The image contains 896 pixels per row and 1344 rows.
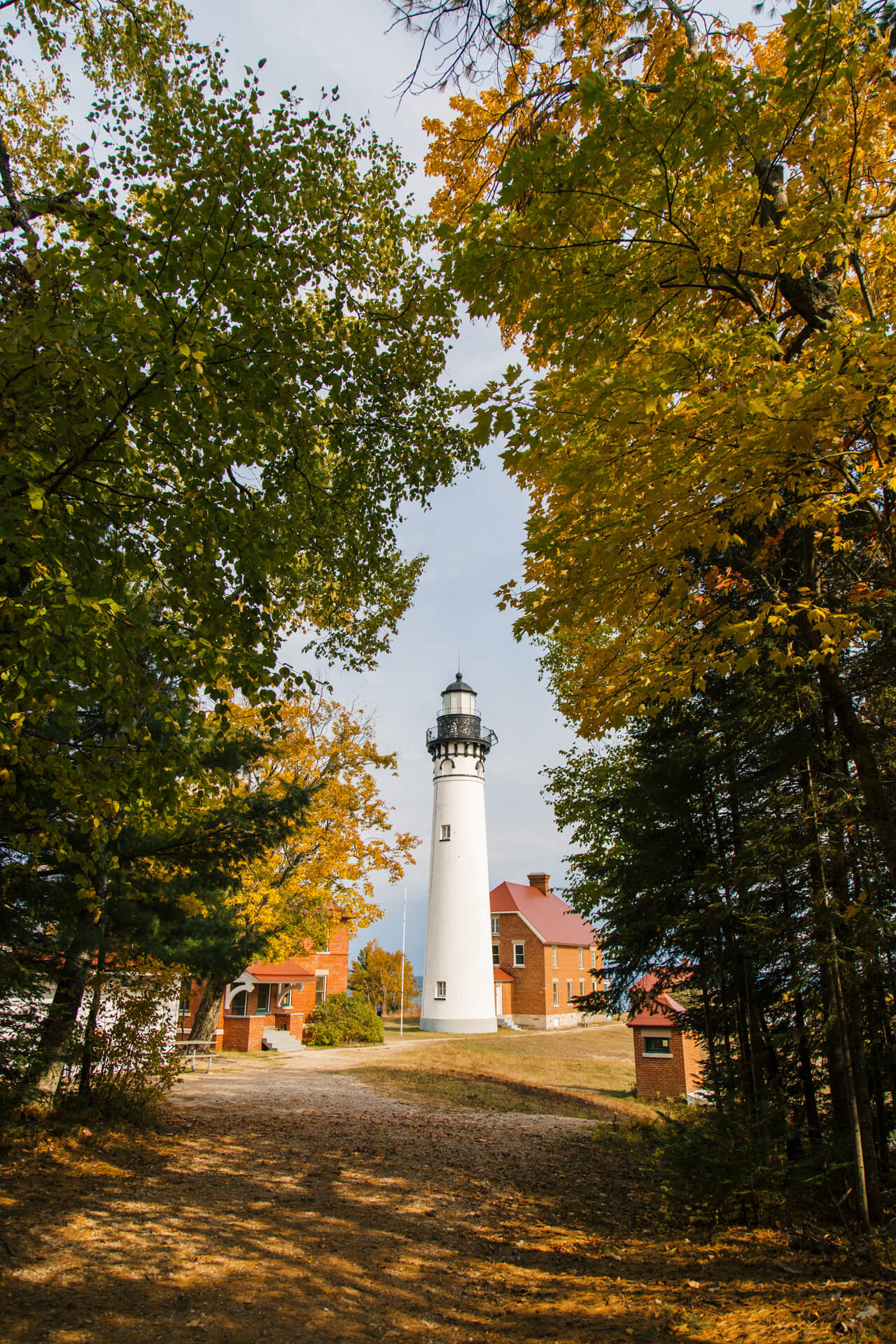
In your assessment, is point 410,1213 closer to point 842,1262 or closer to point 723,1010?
point 842,1262

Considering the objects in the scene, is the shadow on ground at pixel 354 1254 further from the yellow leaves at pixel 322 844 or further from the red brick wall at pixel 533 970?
the red brick wall at pixel 533 970

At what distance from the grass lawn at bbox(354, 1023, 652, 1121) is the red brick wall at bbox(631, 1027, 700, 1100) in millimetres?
537

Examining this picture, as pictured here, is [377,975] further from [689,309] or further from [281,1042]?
[689,309]

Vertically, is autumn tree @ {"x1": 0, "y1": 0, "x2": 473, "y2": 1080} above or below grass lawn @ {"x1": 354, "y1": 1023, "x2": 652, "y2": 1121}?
above

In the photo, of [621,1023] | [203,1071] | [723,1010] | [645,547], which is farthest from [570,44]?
[621,1023]

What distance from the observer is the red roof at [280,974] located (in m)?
28.5

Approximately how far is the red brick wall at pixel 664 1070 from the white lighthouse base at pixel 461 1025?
1696 centimetres

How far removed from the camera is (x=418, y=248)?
843 centimetres

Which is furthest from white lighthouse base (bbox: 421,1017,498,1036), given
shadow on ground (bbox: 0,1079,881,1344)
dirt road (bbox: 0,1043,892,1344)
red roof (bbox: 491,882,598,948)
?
shadow on ground (bbox: 0,1079,881,1344)

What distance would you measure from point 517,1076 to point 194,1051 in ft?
29.5

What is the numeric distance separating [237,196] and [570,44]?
10.3 ft

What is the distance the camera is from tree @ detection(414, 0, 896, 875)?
4590 mm

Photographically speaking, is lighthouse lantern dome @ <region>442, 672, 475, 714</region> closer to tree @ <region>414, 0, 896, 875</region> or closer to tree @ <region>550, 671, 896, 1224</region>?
tree @ <region>550, 671, 896, 1224</region>

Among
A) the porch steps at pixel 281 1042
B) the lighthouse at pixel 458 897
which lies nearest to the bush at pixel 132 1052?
the porch steps at pixel 281 1042
